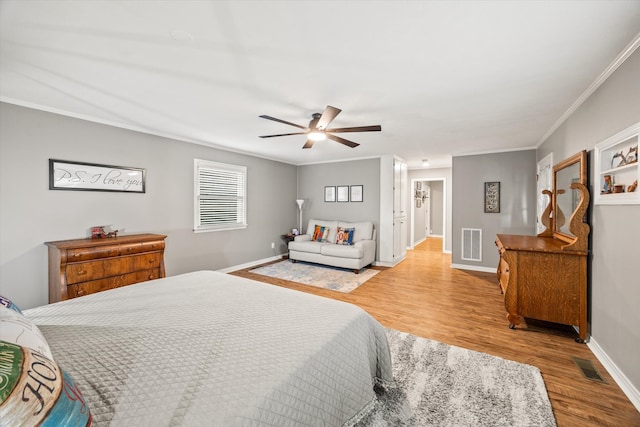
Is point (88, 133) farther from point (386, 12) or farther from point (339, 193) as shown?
point (339, 193)

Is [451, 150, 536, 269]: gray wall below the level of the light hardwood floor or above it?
above

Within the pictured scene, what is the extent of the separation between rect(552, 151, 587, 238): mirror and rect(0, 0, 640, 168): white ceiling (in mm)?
635

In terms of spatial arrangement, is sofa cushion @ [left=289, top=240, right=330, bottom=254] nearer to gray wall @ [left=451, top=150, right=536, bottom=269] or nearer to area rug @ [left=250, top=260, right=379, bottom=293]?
area rug @ [left=250, top=260, right=379, bottom=293]

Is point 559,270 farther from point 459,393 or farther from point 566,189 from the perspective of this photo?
point 459,393

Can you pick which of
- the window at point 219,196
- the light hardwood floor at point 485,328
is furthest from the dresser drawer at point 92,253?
the light hardwood floor at point 485,328

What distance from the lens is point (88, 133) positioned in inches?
131

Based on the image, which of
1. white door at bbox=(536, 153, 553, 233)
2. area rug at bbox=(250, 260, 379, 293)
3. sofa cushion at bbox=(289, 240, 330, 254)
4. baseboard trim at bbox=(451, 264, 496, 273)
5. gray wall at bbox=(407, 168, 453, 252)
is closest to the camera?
white door at bbox=(536, 153, 553, 233)

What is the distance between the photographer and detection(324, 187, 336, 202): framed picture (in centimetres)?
650

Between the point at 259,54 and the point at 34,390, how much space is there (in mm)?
2060

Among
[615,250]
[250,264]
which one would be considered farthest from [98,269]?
[615,250]

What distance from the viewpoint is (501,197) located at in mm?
5125

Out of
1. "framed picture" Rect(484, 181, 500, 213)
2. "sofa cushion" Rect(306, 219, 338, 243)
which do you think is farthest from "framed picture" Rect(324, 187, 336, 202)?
"framed picture" Rect(484, 181, 500, 213)

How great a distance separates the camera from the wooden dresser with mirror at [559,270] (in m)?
2.48

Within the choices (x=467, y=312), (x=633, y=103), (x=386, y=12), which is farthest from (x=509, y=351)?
(x=386, y=12)
